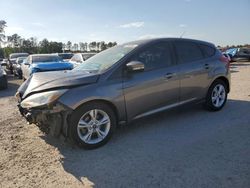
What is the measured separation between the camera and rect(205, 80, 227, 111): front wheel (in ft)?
20.9

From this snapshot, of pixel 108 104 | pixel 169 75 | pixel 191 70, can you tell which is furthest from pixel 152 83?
pixel 191 70

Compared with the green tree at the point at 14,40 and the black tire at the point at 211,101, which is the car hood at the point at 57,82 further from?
the green tree at the point at 14,40

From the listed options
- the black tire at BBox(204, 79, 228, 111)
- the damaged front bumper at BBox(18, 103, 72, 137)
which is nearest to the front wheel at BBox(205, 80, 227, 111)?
the black tire at BBox(204, 79, 228, 111)

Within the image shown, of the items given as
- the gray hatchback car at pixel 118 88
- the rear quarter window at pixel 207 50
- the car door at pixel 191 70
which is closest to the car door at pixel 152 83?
the gray hatchback car at pixel 118 88

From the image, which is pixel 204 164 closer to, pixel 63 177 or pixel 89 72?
pixel 63 177

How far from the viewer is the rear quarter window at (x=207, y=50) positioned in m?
6.36

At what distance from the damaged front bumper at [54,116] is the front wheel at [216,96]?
3384 millimetres

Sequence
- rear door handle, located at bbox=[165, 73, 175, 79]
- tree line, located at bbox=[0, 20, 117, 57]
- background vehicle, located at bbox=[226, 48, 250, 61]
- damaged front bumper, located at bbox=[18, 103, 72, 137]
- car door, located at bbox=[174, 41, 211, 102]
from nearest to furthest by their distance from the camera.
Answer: damaged front bumper, located at bbox=[18, 103, 72, 137] → rear door handle, located at bbox=[165, 73, 175, 79] → car door, located at bbox=[174, 41, 211, 102] → background vehicle, located at bbox=[226, 48, 250, 61] → tree line, located at bbox=[0, 20, 117, 57]

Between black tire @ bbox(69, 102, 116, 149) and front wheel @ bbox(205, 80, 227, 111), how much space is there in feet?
8.59

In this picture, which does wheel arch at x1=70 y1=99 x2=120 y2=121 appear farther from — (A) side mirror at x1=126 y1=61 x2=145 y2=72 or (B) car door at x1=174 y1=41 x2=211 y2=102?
(B) car door at x1=174 y1=41 x2=211 y2=102

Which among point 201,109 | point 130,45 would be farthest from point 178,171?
point 201,109

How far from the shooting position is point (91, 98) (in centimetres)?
448

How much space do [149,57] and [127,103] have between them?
1.04 m

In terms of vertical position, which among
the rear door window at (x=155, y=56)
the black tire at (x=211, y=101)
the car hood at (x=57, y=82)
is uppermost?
the rear door window at (x=155, y=56)
